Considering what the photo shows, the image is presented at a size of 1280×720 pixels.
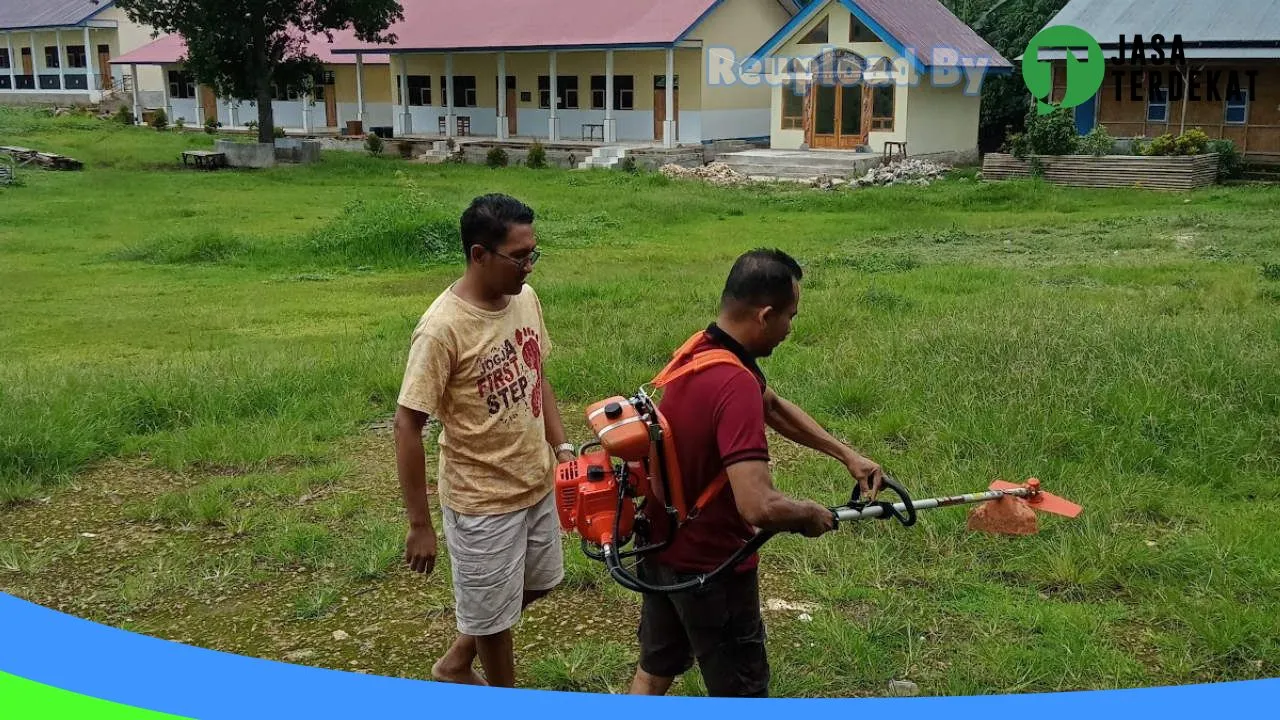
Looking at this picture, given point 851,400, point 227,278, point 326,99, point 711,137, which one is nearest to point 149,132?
point 326,99

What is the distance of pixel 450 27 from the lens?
104ft

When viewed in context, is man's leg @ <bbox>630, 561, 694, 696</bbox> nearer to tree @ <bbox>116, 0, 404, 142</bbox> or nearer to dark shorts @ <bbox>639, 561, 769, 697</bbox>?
dark shorts @ <bbox>639, 561, 769, 697</bbox>

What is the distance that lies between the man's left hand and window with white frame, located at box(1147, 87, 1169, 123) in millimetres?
25040

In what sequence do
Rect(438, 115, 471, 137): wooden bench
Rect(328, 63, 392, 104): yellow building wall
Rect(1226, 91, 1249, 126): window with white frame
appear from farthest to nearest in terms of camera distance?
Rect(328, 63, 392, 104): yellow building wall < Rect(438, 115, 471, 137): wooden bench < Rect(1226, 91, 1249, 126): window with white frame

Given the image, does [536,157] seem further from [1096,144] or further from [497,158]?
[1096,144]

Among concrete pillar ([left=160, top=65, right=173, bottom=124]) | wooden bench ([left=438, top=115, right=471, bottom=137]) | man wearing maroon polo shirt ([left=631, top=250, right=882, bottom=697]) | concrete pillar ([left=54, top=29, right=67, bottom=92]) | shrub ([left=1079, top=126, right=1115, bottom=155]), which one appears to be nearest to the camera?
man wearing maroon polo shirt ([left=631, top=250, right=882, bottom=697])

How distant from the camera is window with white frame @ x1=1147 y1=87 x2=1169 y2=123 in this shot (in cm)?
2516

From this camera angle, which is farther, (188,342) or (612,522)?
(188,342)

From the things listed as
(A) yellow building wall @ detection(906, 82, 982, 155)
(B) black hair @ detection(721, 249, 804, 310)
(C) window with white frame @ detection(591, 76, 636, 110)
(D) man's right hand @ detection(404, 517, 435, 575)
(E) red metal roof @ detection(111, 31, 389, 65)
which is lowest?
(D) man's right hand @ detection(404, 517, 435, 575)

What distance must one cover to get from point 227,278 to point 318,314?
272cm

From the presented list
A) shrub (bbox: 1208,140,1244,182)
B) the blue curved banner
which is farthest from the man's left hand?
shrub (bbox: 1208,140,1244,182)

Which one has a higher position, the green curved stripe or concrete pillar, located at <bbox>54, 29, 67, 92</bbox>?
concrete pillar, located at <bbox>54, 29, 67, 92</bbox>

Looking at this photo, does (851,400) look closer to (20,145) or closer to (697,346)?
(697,346)

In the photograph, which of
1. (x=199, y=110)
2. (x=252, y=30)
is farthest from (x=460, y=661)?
(x=199, y=110)
